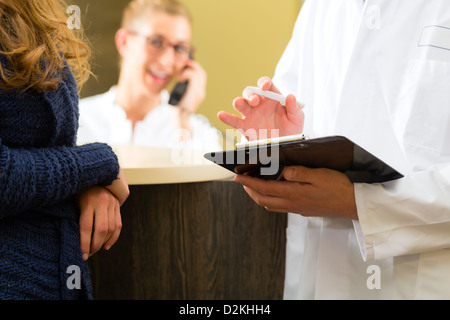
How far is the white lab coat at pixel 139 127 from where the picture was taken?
1862 mm

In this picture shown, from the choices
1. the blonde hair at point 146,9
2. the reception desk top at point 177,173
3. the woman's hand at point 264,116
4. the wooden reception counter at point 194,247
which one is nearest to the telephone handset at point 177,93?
the blonde hair at point 146,9

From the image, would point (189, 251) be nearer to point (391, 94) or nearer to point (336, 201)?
point (336, 201)

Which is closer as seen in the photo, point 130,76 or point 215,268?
point 215,268

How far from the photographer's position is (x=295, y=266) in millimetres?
828

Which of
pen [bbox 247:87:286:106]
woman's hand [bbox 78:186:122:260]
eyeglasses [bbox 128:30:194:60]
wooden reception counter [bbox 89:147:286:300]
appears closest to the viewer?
woman's hand [bbox 78:186:122:260]

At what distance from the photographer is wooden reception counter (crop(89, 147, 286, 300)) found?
0.84m

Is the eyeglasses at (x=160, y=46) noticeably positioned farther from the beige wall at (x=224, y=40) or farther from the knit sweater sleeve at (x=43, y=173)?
the knit sweater sleeve at (x=43, y=173)

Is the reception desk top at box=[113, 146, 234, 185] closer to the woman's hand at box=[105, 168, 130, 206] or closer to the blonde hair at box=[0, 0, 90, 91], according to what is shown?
the woman's hand at box=[105, 168, 130, 206]

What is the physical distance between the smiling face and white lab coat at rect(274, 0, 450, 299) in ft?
3.79

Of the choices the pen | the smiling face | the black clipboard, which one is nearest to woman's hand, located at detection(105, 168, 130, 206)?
the black clipboard

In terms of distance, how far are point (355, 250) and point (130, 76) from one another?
140 centimetres

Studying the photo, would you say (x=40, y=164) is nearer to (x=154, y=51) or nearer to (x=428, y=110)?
(x=428, y=110)

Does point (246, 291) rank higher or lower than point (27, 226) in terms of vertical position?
lower
